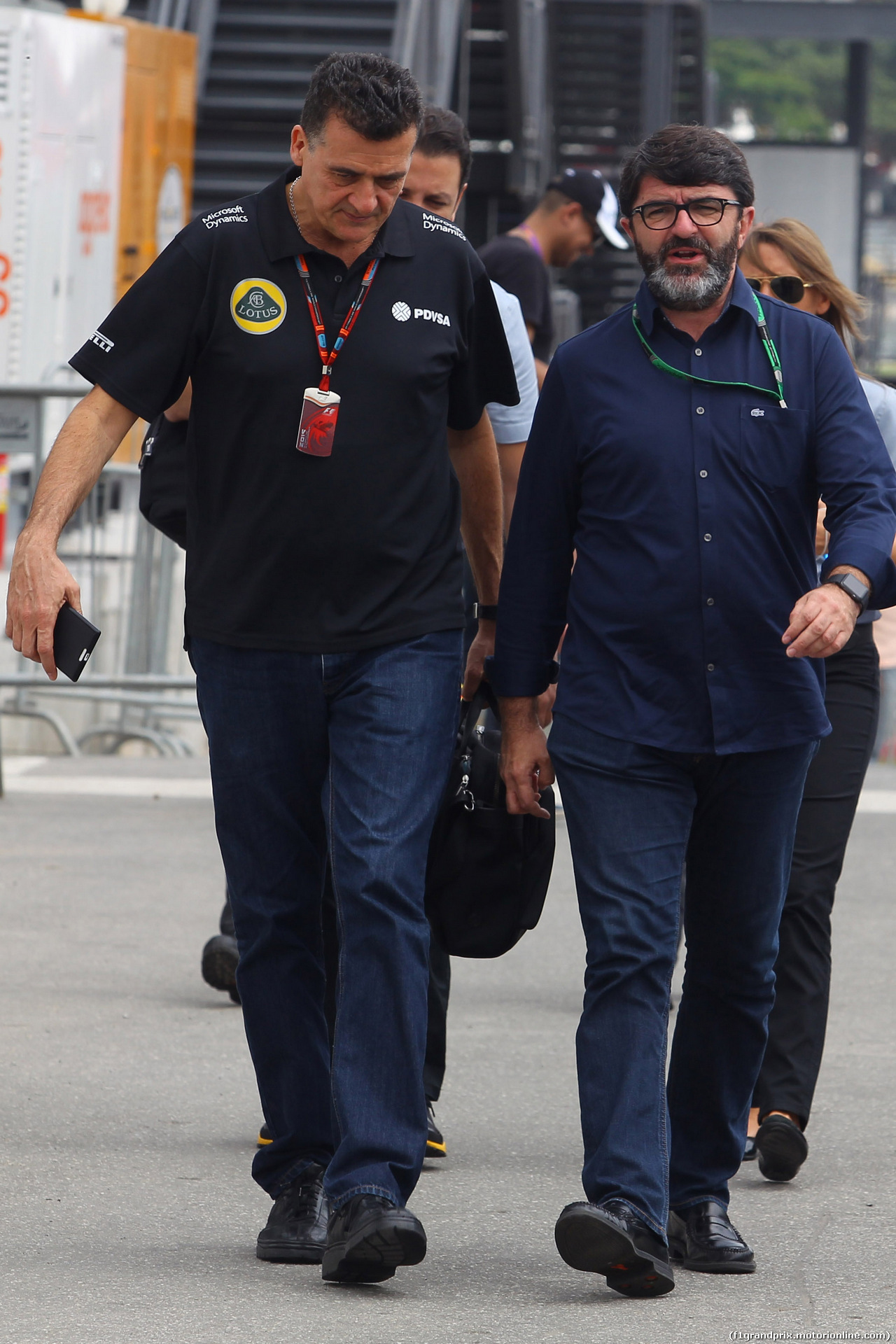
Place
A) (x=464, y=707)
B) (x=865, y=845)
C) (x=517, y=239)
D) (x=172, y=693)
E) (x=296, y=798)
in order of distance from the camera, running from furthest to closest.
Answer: (x=172, y=693) < (x=865, y=845) < (x=517, y=239) < (x=464, y=707) < (x=296, y=798)

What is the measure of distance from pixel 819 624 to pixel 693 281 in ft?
2.27

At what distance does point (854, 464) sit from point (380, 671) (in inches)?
34.9

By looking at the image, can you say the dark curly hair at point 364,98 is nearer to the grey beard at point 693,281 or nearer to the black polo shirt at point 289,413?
the black polo shirt at point 289,413

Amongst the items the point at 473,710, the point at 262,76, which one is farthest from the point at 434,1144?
the point at 262,76

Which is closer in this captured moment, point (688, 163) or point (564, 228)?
point (688, 163)

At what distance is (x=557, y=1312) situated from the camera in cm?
359

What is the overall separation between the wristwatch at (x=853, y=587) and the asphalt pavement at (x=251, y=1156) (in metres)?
1.19

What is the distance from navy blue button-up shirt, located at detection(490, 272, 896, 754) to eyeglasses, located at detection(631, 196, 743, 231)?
0.43 ft

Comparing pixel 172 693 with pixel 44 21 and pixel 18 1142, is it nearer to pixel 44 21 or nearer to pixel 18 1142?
pixel 44 21

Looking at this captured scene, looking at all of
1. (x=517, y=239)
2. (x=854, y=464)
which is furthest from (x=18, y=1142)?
(x=517, y=239)

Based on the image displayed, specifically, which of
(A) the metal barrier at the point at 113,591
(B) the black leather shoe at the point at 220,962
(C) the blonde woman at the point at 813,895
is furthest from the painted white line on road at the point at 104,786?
(C) the blonde woman at the point at 813,895

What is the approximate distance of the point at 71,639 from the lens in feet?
11.6

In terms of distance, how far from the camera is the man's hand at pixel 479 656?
4238 millimetres

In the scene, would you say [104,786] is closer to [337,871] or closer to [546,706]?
[546,706]
